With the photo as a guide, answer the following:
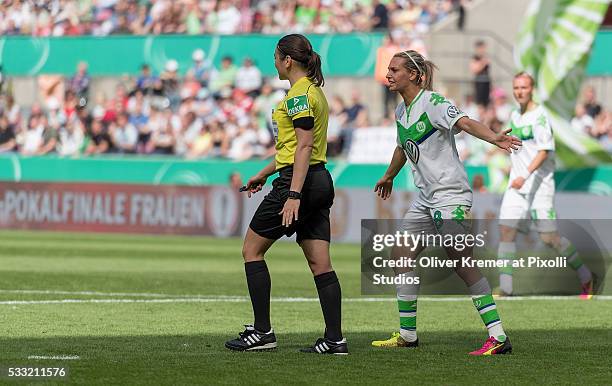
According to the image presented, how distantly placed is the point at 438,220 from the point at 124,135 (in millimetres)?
22870

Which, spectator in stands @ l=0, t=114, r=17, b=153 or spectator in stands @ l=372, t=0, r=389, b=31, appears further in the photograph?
spectator in stands @ l=0, t=114, r=17, b=153

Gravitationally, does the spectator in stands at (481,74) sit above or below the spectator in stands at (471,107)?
above

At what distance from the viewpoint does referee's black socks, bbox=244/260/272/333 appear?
9.25 metres

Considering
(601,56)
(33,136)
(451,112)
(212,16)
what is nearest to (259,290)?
(451,112)

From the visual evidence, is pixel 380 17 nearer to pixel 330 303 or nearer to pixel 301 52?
pixel 301 52

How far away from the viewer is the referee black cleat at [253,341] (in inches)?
362

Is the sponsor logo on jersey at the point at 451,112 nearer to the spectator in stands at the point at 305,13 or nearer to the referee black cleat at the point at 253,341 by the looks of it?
the referee black cleat at the point at 253,341

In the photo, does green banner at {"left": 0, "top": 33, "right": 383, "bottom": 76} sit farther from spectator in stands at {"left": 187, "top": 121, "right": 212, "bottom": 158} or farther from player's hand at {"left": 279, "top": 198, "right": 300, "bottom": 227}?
player's hand at {"left": 279, "top": 198, "right": 300, "bottom": 227}

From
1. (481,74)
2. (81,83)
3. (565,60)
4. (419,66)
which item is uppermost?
(565,60)

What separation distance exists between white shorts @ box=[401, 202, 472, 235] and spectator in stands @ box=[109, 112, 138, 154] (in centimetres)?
2238

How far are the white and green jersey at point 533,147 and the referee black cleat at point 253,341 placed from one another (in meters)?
5.63

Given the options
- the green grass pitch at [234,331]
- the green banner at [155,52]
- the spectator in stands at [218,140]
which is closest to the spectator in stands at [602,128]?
the green banner at [155,52]

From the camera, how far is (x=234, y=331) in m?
10.6

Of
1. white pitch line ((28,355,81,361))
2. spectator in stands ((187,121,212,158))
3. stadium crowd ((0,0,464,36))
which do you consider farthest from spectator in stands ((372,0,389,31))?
white pitch line ((28,355,81,361))
